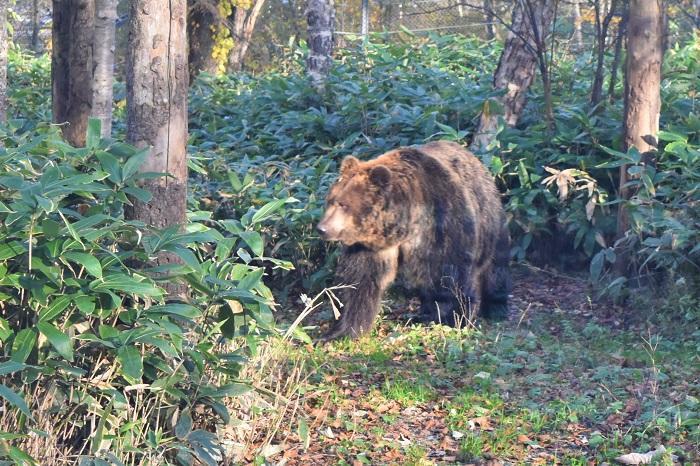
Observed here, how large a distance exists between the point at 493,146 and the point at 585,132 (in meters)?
0.89

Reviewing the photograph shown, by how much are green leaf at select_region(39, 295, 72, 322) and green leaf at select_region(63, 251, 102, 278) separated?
165 millimetres

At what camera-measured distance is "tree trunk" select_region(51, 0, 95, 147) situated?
7.07m

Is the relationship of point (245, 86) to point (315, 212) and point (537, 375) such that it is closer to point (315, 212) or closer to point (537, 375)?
point (315, 212)

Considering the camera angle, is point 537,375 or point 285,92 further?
point 285,92

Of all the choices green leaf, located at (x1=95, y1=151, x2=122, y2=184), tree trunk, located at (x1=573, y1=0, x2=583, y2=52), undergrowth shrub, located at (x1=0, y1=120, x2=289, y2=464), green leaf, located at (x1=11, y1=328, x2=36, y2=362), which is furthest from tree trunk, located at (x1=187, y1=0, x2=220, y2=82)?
green leaf, located at (x1=11, y1=328, x2=36, y2=362)

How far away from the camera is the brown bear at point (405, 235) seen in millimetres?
7176

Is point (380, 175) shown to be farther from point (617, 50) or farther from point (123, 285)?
point (123, 285)

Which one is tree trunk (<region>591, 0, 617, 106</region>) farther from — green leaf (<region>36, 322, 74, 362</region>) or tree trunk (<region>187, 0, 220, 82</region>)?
tree trunk (<region>187, 0, 220, 82</region>)

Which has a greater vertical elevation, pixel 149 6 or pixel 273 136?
pixel 149 6

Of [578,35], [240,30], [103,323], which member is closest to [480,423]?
[103,323]

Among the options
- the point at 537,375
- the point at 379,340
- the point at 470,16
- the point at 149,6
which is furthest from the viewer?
the point at 470,16

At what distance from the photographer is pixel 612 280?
26.2 ft

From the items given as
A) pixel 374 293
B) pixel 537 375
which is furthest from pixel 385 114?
pixel 537 375

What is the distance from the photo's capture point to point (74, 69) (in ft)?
23.4
